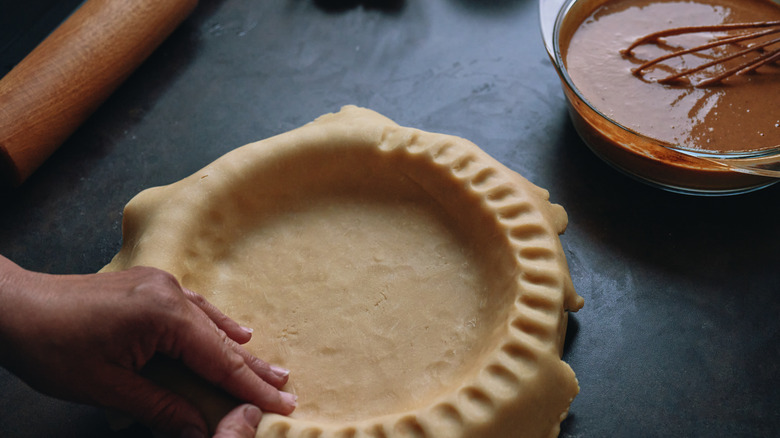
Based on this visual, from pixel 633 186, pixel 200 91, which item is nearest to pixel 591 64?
pixel 633 186

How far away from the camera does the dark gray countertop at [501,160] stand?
5.23 ft

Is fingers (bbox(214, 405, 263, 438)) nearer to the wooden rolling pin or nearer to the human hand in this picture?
the human hand

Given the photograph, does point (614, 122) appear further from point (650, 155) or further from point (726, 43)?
point (726, 43)

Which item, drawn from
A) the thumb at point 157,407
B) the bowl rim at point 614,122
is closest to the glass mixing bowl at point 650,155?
the bowl rim at point 614,122

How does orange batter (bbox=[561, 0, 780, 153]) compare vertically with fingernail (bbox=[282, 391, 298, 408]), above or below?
above

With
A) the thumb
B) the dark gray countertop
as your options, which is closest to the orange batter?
the dark gray countertop

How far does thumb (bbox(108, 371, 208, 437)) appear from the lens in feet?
4.19

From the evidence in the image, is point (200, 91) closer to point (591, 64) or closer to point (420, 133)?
point (420, 133)

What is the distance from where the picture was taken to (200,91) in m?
2.35

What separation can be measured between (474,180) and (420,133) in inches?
9.2

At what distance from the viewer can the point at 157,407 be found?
1.30 metres

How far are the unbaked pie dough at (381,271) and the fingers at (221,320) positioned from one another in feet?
0.22

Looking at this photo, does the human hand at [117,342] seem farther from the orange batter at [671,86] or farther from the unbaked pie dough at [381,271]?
the orange batter at [671,86]

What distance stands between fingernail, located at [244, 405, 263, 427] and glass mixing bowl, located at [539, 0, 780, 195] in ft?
4.10
